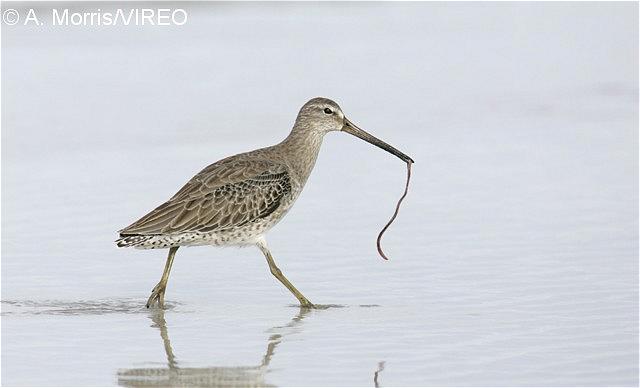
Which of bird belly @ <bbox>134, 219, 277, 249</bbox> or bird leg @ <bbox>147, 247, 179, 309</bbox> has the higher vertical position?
bird belly @ <bbox>134, 219, 277, 249</bbox>

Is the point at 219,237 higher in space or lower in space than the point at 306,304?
higher

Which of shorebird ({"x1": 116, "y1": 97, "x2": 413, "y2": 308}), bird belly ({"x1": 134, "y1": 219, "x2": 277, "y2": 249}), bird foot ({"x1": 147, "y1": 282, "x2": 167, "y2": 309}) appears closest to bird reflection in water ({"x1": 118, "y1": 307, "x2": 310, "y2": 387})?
bird foot ({"x1": 147, "y1": 282, "x2": 167, "y2": 309})

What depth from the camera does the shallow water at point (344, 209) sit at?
6.97m

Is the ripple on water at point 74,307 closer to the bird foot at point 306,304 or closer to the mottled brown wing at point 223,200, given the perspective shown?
the mottled brown wing at point 223,200

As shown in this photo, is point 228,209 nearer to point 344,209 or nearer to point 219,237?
point 219,237

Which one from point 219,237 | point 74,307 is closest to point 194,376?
point 74,307

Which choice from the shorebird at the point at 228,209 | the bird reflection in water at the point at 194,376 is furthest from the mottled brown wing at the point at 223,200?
the bird reflection in water at the point at 194,376

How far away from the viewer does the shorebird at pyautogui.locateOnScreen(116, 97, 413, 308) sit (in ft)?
27.8

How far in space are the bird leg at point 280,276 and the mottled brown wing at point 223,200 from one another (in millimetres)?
179

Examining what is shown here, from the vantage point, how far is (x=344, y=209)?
34.4ft

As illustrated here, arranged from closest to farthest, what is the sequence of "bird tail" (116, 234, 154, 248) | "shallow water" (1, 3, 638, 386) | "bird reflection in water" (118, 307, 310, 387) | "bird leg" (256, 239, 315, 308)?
"bird reflection in water" (118, 307, 310, 387), "shallow water" (1, 3, 638, 386), "bird leg" (256, 239, 315, 308), "bird tail" (116, 234, 154, 248)

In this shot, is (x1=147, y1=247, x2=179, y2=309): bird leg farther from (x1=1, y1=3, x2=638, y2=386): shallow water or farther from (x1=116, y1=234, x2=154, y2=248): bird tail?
(x1=116, y1=234, x2=154, y2=248): bird tail

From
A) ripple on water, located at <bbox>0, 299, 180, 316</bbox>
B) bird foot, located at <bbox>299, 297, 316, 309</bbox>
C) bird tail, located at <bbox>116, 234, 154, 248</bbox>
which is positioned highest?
bird tail, located at <bbox>116, 234, 154, 248</bbox>

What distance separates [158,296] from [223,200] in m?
0.80
